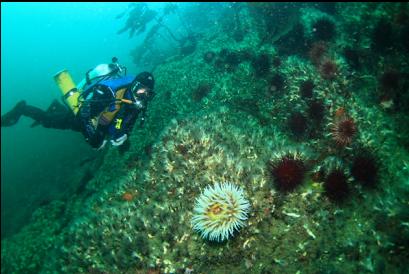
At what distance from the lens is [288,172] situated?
17.1 feet

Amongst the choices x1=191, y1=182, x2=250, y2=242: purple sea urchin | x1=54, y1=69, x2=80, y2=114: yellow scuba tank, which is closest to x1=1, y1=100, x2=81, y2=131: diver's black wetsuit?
x1=54, y1=69, x2=80, y2=114: yellow scuba tank

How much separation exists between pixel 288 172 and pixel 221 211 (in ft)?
4.42

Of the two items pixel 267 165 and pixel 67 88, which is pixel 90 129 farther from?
pixel 267 165

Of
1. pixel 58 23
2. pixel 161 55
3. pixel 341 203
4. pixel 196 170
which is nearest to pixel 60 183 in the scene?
pixel 161 55

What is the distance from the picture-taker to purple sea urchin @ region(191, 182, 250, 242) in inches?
187

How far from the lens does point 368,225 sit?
502cm

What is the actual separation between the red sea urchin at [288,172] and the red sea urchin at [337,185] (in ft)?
1.44

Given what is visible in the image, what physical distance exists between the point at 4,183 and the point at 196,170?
24270 mm

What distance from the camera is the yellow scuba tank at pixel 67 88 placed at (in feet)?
32.1

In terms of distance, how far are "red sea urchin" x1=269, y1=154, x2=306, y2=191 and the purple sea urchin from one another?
30.3 inches

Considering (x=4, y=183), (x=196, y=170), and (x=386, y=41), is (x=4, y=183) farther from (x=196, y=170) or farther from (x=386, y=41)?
(x=386, y=41)

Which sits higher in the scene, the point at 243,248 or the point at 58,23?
the point at 243,248

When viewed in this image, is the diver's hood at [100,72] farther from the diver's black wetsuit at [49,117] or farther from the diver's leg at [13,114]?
the diver's leg at [13,114]

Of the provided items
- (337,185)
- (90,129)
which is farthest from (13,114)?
(337,185)
